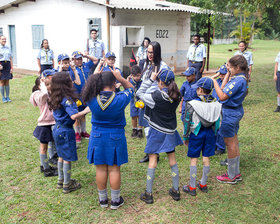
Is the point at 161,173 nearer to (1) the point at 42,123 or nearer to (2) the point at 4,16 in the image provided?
(1) the point at 42,123

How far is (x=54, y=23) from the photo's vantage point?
1359cm

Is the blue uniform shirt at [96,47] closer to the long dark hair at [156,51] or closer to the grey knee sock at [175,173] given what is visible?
the long dark hair at [156,51]

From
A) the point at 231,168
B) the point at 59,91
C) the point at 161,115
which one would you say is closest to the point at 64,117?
the point at 59,91

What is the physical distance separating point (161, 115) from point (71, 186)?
A: 157 cm

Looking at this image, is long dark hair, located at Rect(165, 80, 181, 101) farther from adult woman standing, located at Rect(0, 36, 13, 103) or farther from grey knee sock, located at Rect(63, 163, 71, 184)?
adult woman standing, located at Rect(0, 36, 13, 103)

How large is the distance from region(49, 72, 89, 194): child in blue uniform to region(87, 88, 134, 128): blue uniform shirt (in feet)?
0.98

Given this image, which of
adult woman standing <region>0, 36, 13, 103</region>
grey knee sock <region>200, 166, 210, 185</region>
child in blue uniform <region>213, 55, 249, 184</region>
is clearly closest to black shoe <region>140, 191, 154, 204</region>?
grey knee sock <region>200, 166, 210, 185</region>

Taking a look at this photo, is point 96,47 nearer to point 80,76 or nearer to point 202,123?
point 80,76

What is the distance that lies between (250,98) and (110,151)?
6990 millimetres

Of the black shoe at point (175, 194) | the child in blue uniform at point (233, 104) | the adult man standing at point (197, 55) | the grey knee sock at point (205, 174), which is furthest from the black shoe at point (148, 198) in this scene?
the adult man standing at point (197, 55)

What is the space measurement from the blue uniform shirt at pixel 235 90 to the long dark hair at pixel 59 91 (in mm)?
1946

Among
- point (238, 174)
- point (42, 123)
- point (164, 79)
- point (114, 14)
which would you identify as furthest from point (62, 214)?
point (114, 14)

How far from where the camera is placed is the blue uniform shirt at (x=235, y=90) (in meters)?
3.77

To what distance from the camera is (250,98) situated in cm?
912
